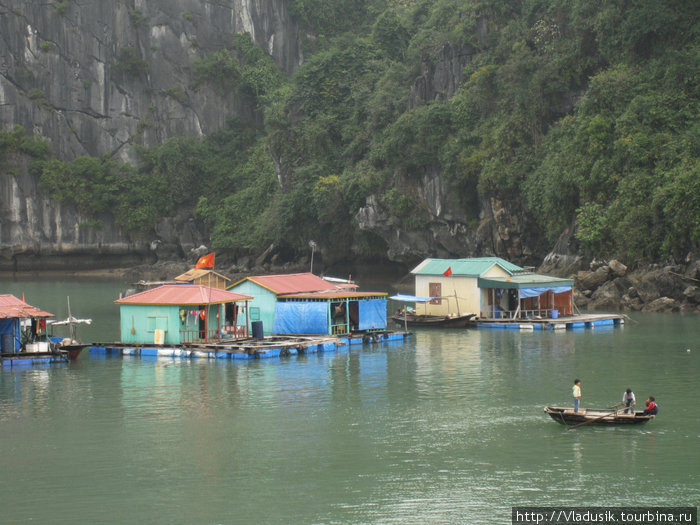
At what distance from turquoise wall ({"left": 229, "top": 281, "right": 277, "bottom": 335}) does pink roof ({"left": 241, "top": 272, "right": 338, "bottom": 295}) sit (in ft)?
0.75

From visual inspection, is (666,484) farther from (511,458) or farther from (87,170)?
(87,170)

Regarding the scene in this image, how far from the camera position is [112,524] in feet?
50.0

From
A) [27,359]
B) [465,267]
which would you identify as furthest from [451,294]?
[27,359]

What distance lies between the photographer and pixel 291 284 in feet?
120

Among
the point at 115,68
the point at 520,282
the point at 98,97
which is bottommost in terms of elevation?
the point at 520,282

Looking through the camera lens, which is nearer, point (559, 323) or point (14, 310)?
point (14, 310)

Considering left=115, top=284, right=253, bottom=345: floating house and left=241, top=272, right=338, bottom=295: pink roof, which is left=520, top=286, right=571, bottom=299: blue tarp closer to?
left=241, top=272, right=338, bottom=295: pink roof

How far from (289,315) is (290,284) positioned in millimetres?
1897

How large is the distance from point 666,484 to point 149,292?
20.8m

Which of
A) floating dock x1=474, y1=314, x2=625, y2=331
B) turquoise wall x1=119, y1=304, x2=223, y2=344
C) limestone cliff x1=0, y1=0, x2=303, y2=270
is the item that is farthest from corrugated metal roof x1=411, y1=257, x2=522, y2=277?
limestone cliff x1=0, y1=0, x2=303, y2=270

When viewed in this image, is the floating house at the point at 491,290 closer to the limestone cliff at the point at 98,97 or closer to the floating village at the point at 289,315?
the floating village at the point at 289,315

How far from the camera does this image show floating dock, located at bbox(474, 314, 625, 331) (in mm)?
37844

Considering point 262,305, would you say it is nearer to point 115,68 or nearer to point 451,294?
point 451,294

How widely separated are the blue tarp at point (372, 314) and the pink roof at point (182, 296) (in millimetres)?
4616
